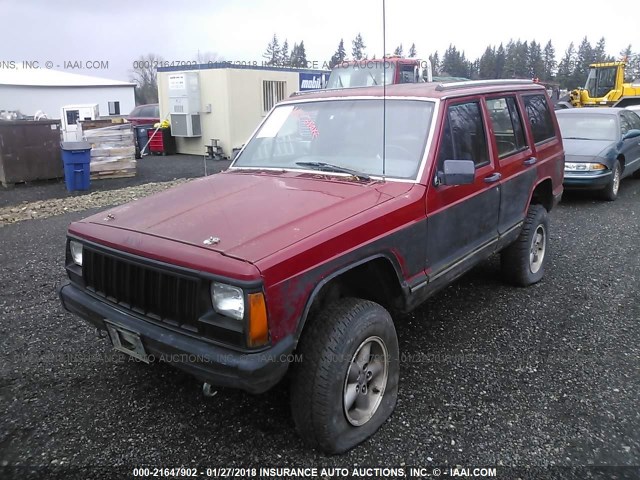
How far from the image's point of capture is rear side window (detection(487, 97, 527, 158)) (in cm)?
420

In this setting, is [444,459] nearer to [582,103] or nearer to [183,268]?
[183,268]

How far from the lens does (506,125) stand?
4406 mm

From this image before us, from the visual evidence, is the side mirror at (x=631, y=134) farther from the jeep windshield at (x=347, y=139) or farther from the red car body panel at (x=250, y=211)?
the red car body panel at (x=250, y=211)

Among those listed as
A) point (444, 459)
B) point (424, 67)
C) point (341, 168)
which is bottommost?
point (444, 459)

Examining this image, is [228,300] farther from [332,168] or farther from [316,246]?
[332,168]

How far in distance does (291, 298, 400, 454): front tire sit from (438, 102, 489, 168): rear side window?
4.15 feet

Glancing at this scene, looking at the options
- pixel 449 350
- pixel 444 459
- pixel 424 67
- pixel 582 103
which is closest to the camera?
pixel 444 459

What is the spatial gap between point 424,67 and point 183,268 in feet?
41.9

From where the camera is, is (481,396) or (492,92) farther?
(492,92)

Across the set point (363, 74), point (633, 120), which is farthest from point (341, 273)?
point (363, 74)

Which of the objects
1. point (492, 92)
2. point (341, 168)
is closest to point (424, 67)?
point (492, 92)

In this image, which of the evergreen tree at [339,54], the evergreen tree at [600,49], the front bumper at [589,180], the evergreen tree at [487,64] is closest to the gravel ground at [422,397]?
the front bumper at [589,180]

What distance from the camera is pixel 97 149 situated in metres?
12.3

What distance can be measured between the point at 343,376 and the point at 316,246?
0.69m
